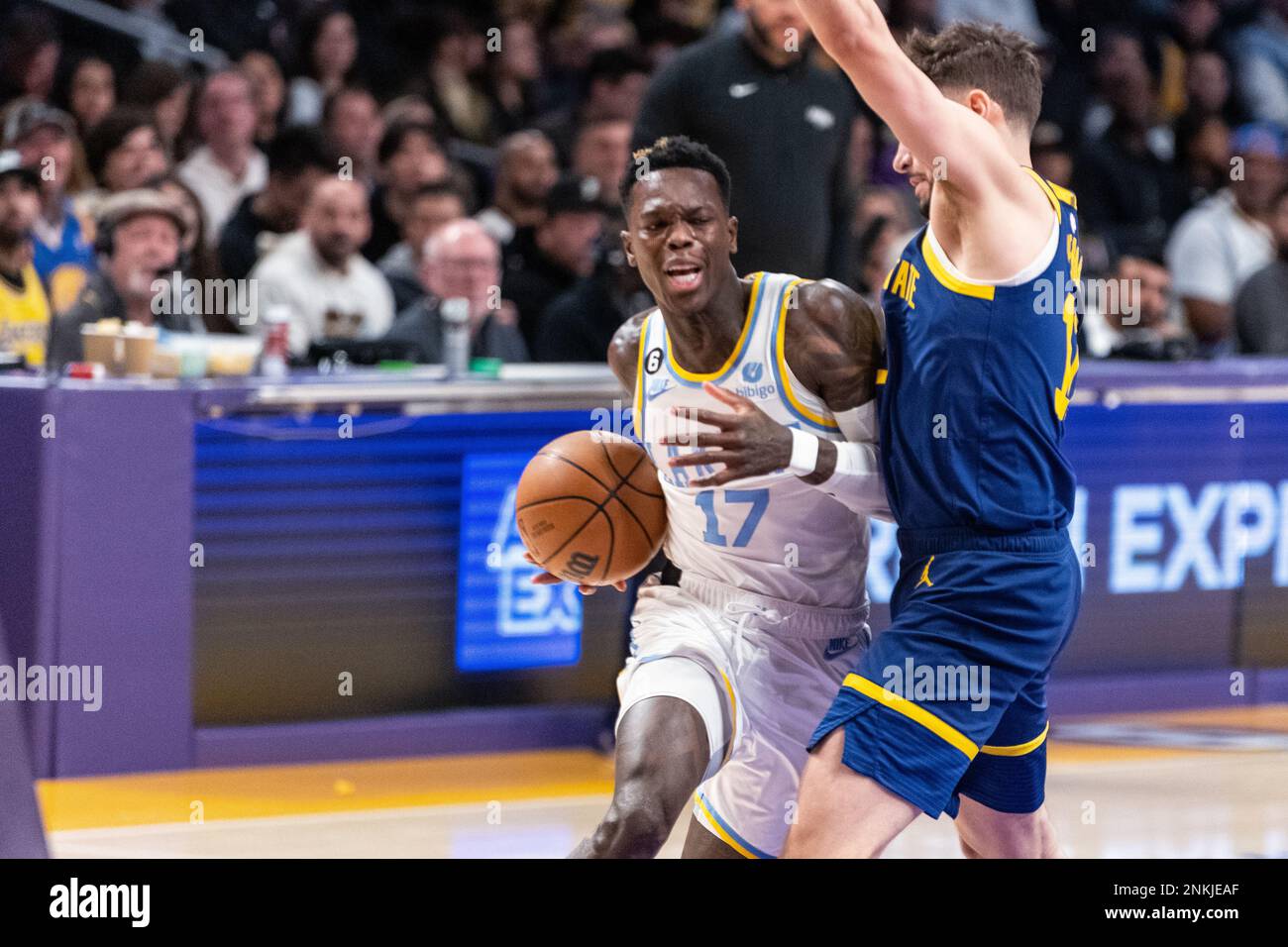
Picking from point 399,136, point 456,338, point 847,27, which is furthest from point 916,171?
point 399,136

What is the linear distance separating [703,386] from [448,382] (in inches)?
103

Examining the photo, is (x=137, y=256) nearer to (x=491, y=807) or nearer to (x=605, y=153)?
(x=491, y=807)

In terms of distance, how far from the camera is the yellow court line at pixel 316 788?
5797 mm

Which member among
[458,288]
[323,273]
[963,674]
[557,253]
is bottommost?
[963,674]

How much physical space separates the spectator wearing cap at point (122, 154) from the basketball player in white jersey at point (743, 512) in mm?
4352

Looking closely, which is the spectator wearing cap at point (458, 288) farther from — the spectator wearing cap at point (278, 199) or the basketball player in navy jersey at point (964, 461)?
the basketball player in navy jersey at point (964, 461)

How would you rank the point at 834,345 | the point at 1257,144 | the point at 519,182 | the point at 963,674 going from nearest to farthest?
the point at 963,674 → the point at 834,345 → the point at 519,182 → the point at 1257,144

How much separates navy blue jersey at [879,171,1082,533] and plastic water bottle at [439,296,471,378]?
10.0 ft

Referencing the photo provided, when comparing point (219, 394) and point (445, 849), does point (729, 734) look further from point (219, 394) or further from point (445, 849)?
point (219, 394)

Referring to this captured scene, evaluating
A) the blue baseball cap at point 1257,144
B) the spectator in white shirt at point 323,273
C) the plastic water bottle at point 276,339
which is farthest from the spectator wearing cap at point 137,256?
the blue baseball cap at point 1257,144

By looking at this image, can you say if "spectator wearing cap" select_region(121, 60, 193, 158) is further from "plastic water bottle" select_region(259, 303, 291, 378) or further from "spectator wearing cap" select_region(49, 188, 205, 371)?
"plastic water bottle" select_region(259, 303, 291, 378)

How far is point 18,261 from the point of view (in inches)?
288

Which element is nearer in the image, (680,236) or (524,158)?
(680,236)

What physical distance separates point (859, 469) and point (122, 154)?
5.13 m
